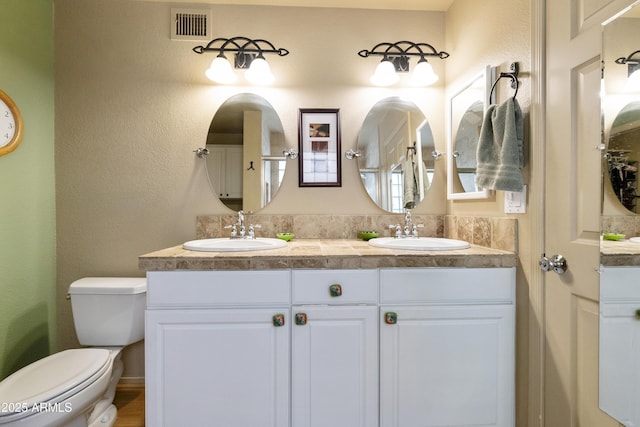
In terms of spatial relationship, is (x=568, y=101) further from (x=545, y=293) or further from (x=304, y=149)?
(x=304, y=149)

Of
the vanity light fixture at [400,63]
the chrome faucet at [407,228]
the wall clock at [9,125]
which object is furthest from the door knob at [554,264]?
the wall clock at [9,125]

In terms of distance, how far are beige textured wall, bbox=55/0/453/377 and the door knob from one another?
1.11m

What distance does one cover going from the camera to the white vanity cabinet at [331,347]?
4.08ft

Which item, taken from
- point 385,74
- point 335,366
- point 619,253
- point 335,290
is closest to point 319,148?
point 385,74

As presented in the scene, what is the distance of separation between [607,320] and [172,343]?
1520mm

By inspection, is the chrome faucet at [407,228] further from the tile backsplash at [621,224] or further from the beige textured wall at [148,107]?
the tile backsplash at [621,224]

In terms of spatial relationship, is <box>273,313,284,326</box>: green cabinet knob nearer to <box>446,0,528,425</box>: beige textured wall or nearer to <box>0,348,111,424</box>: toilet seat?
<box>0,348,111,424</box>: toilet seat

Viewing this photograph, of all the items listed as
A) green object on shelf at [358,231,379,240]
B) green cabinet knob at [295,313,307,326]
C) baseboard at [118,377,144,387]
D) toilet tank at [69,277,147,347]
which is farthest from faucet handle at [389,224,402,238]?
baseboard at [118,377,144,387]

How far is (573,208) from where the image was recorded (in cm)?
107

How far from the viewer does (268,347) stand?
4.12ft

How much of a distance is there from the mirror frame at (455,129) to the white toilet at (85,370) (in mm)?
1783

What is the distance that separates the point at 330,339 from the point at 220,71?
5.05 ft

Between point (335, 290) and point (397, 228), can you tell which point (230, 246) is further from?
point (397, 228)

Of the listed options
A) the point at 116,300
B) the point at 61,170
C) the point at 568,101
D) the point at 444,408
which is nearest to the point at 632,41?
the point at 568,101
